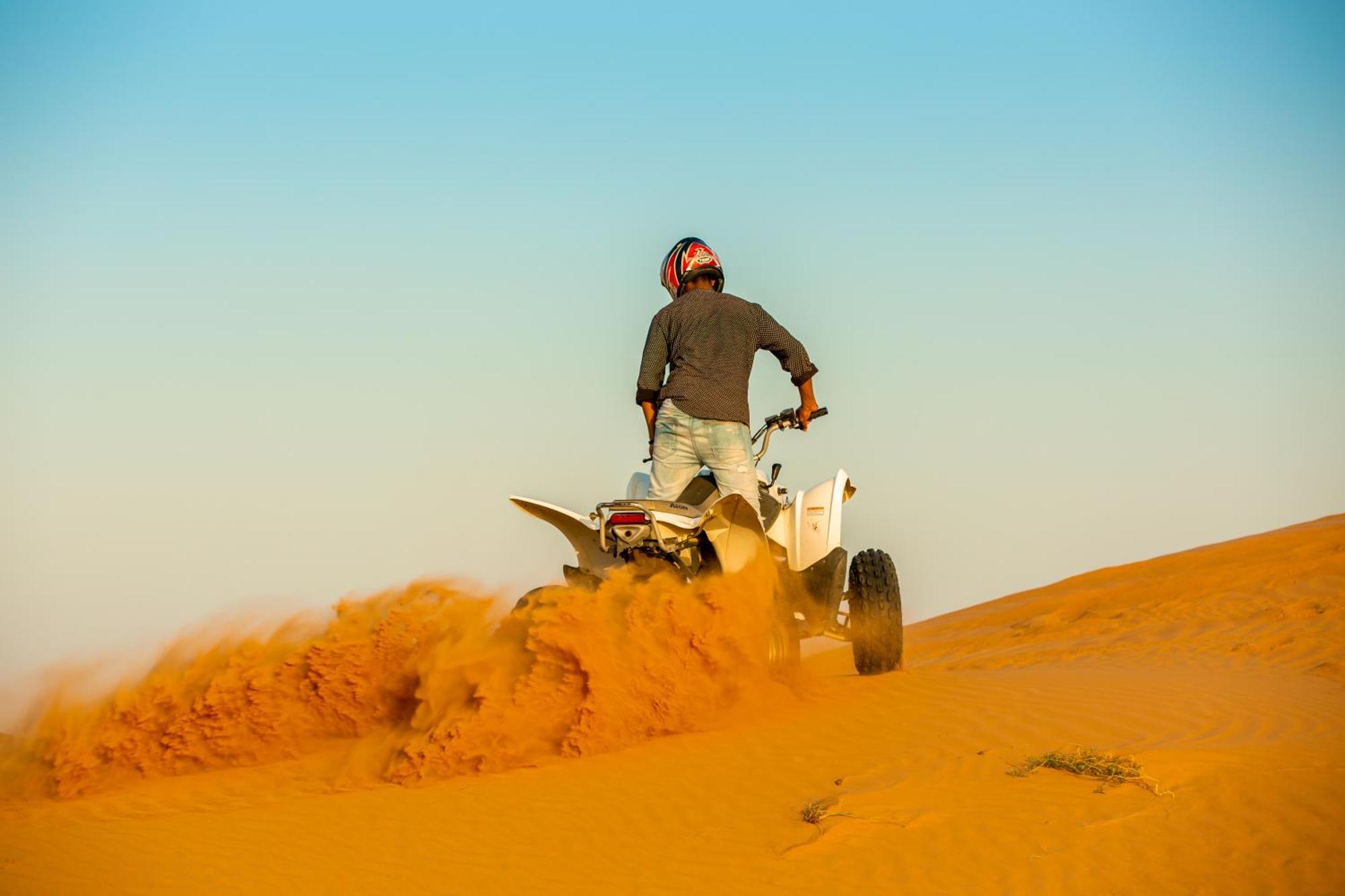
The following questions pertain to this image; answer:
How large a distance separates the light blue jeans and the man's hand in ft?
2.20

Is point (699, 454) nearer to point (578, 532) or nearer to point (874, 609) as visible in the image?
point (578, 532)

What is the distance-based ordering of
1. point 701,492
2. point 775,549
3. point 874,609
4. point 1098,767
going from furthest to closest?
point 874,609 → point 775,549 → point 701,492 → point 1098,767

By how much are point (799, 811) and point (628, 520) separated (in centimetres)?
171

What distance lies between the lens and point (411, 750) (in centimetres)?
Result: 592

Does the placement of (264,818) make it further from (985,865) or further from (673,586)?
(985,865)

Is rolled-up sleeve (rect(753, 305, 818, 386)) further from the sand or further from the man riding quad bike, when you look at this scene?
the sand

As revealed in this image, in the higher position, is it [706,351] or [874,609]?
[706,351]

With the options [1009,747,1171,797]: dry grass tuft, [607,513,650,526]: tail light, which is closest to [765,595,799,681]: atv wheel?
[607,513,650,526]: tail light

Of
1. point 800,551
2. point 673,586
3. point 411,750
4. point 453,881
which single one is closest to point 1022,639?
point 800,551

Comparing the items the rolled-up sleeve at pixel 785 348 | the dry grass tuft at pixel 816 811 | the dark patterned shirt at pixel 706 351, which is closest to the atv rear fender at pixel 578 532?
the dark patterned shirt at pixel 706 351

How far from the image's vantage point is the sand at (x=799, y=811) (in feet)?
14.5

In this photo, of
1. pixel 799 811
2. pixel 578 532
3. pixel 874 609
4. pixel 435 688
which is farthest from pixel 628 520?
pixel 874 609

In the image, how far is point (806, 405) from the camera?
737cm

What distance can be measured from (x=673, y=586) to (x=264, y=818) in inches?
87.3
